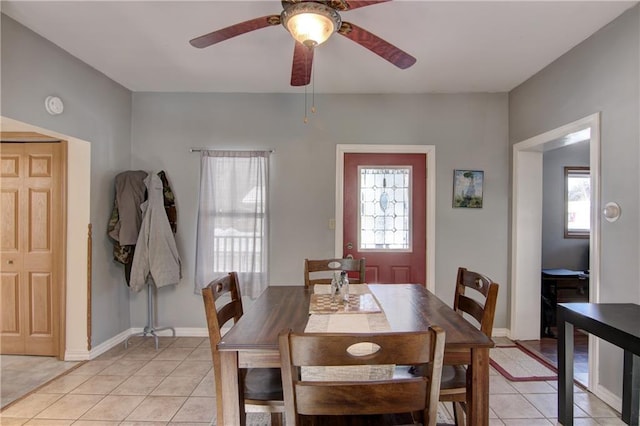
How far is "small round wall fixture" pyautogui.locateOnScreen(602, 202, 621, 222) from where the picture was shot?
214cm

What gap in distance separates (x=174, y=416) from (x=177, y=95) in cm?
299

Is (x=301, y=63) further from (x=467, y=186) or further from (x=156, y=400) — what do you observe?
(x=156, y=400)

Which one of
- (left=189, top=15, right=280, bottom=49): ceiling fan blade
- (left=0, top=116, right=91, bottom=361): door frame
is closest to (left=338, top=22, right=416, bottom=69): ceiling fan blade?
(left=189, top=15, right=280, bottom=49): ceiling fan blade

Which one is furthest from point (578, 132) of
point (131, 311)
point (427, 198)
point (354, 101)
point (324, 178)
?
point (131, 311)

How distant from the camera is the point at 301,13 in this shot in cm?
155

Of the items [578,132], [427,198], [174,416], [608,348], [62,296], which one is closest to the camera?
[174,416]

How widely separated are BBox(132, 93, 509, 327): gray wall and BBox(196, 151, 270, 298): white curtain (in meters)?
0.12

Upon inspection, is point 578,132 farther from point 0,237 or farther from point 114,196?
point 0,237

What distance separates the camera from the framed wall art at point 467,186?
345 centimetres

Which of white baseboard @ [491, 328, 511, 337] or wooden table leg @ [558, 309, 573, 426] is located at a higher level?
wooden table leg @ [558, 309, 573, 426]

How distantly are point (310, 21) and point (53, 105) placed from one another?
2196 millimetres

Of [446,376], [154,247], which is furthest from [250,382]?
[154,247]

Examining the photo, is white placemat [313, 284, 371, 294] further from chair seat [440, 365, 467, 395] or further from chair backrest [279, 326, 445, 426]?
chair backrest [279, 326, 445, 426]

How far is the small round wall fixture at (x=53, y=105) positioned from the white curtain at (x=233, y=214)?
→ 1.22 metres
